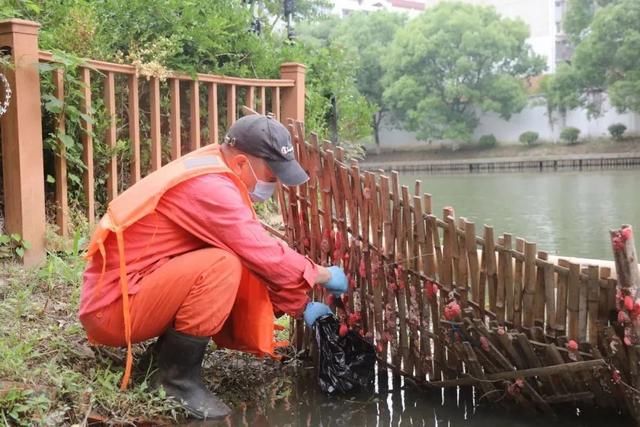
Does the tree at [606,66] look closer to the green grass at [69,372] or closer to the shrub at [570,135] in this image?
the shrub at [570,135]

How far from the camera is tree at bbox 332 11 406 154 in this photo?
2180 inches

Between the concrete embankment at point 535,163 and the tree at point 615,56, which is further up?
the tree at point 615,56

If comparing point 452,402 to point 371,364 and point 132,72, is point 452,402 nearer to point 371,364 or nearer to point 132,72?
point 371,364

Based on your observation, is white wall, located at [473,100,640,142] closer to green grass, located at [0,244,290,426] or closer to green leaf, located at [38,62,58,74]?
green leaf, located at [38,62,58,74]

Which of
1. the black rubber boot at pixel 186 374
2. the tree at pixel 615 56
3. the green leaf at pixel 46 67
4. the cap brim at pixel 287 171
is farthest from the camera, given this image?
the tree at pixel 615 56

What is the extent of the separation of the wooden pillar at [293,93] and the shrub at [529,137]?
144 ft

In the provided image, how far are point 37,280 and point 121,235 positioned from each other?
167 cm

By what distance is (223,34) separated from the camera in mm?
6977

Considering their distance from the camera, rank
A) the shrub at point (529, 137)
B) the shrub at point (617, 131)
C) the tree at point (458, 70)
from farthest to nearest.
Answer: the tree at point (458, 70)
the shrub at point (529, 137)
the shrub at point (617, 131)

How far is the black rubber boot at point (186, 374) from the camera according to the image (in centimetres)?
297

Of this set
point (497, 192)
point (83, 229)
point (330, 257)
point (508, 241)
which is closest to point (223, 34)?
point (83, 229)

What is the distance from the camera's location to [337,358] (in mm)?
3441

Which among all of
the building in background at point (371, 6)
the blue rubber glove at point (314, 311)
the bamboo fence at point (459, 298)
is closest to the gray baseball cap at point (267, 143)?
the bamboo fence at point (459, 298)

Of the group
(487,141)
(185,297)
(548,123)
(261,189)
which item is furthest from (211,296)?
(548,123)
